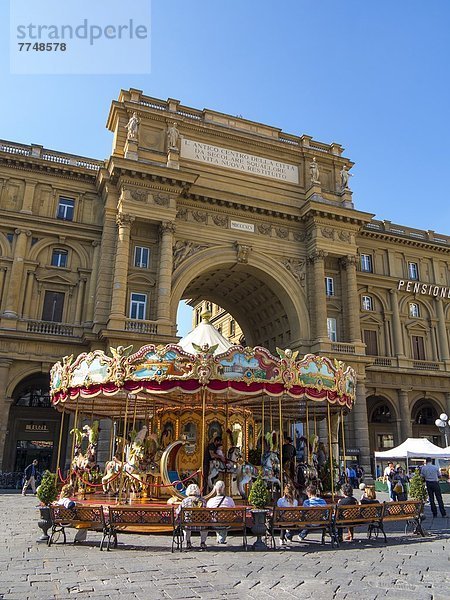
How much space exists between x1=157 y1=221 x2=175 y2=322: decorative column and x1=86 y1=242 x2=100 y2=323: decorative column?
398 centimetres

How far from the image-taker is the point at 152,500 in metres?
15.1

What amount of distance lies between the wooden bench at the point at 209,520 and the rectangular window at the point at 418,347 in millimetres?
30380

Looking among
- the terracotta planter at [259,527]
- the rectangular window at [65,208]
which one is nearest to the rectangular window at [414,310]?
the rectangular window at [65,208]

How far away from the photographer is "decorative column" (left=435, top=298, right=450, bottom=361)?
38.0 meters

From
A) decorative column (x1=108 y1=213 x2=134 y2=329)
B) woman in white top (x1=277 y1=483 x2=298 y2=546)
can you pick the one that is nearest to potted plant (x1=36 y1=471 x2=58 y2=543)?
woman in white top (x1=277 y1=483 x2=298 y2=546)

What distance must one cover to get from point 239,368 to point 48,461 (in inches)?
822

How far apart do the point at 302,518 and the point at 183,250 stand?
20643 mm

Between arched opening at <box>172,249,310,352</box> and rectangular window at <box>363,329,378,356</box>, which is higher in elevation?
arched opening at <box>172,249,310,352</box>

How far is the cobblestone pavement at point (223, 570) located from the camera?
23.3 ft

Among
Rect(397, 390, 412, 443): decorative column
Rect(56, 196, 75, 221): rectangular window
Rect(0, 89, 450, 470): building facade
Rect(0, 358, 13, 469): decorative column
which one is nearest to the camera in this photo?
Rect(0, 358, 13, 469): decorative column

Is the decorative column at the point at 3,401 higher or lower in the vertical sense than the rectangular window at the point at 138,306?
lower

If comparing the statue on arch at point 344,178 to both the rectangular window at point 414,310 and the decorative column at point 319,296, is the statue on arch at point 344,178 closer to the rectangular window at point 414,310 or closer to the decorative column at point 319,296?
the decorative column at point 319,296

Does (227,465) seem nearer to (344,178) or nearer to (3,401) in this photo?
(3,401)

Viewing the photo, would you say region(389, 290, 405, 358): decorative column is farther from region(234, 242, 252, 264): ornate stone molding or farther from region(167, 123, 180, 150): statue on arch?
region(167, 123, 180, 150): statue on arch
